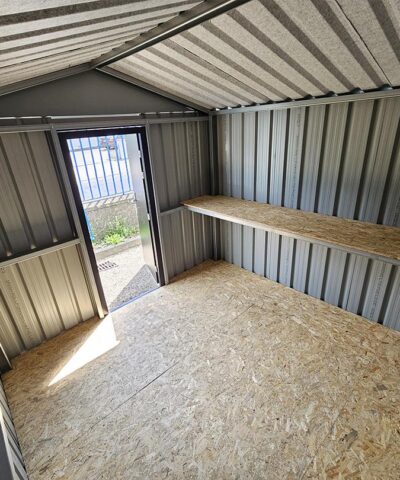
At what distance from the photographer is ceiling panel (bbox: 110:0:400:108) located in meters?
1.83

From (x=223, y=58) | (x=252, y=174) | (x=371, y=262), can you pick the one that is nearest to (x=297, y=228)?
(x=371, y=262)

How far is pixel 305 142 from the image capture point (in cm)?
383

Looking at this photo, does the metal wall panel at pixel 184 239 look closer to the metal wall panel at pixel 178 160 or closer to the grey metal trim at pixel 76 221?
the metal wall panel at pixel 178 160

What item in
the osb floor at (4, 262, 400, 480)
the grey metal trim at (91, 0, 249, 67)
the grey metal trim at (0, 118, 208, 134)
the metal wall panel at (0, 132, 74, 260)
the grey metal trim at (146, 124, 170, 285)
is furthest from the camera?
the grey metal trim at (146, 124, 170, 285)

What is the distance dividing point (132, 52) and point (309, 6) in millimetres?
1884

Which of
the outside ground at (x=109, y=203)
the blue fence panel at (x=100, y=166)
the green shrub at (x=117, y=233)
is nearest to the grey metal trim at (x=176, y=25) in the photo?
the outside ground at (x=109, y=203)

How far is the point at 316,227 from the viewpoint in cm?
346

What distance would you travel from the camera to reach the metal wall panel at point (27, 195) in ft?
10.3

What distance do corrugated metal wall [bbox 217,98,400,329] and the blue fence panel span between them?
3328mm

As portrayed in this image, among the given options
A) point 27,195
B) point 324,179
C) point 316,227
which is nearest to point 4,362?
point 27,195

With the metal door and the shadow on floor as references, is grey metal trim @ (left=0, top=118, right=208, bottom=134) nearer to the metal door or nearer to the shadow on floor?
the metal door

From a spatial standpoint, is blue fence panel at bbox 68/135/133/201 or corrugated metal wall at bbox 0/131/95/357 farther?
blue fence panel at bbox 68/135/133/201

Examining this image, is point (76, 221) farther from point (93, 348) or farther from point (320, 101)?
point (320, 101)

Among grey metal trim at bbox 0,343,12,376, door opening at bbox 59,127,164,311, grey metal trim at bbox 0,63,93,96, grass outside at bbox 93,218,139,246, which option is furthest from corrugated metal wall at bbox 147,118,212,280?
grey metal trim at bbox 0,343,12,376
